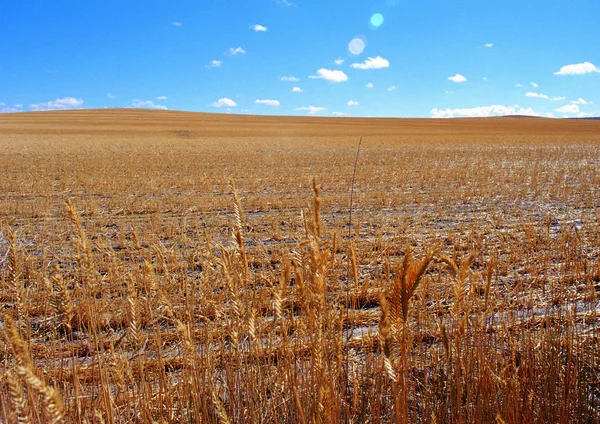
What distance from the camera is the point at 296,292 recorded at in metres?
3.67

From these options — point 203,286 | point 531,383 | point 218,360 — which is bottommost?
point 218,360

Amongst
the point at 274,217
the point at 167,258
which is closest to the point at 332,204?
the point at 274,217

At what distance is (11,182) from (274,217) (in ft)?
37.6

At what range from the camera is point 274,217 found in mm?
9359

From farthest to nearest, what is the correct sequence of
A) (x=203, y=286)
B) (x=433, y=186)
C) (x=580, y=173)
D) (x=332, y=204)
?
(x=580, y=173) < (x=433, y=186) < (x=332, y=204) < (x=203, y=286)

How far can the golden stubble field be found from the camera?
184 centimetres

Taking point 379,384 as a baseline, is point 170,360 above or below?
below

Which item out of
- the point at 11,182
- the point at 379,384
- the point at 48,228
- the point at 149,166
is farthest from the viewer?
the point at 149,166

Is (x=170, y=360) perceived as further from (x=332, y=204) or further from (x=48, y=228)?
(x=332, y=204)

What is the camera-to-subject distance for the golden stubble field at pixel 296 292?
72.6 inches

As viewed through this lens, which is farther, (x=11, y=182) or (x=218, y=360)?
(x=11, y=182)

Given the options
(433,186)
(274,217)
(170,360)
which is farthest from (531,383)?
(433,186)

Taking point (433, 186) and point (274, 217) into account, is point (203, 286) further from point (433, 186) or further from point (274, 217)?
point (433, 186)

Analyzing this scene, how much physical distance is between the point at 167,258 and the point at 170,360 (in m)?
2.73
